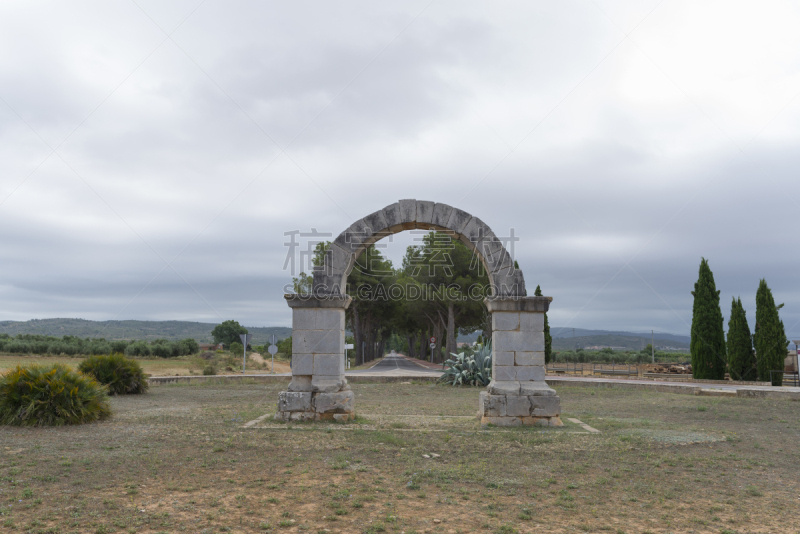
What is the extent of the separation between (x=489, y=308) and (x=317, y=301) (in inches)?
117

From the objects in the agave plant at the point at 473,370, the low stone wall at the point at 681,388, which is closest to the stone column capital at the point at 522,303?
the agave plant at the point at 473,370

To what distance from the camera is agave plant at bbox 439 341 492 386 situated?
16.4m

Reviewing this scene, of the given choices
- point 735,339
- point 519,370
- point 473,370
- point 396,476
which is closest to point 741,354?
Answer: point 735,339

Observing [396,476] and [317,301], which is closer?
[396,476]

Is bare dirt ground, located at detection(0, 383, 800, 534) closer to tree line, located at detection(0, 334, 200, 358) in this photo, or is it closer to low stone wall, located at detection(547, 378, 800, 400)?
low stone wall, located at detection(547, 378, 800, 400)

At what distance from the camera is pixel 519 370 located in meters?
8.51

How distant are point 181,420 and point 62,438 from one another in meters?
1.96

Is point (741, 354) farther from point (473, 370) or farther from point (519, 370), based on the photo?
point (519, 370)

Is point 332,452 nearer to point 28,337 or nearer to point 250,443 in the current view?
point 250,443

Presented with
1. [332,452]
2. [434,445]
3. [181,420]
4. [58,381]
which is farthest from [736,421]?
[58,381]

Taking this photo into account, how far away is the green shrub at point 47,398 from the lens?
7910mm

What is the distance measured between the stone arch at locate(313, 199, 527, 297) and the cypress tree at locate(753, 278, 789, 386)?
16.6 meters

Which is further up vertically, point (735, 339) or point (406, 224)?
point (406, 224)

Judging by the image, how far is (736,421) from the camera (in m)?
9.41
